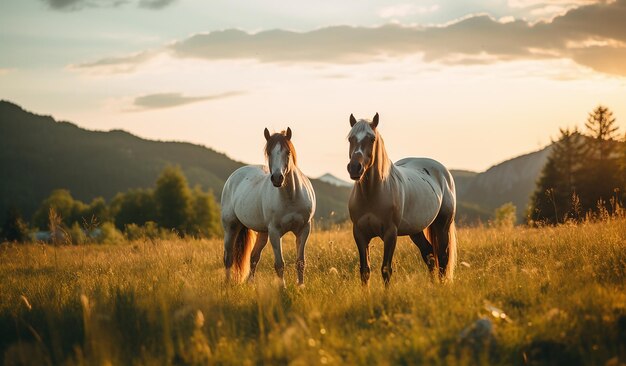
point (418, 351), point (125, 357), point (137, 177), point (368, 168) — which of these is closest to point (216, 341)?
point (125, 357)

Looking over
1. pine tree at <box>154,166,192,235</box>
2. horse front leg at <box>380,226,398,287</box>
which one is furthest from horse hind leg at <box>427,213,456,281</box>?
pine tree at <box>154,166,192,235</box>

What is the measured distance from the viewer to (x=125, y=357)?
16.6ft

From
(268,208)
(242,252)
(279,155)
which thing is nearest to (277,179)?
(279,155)

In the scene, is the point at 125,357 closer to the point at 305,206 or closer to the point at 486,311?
the point at 486,311

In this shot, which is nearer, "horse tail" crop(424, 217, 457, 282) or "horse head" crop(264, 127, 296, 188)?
"horse head" crop(264, 127, 296, 188)

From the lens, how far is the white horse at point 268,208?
845cm

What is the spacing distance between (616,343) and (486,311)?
3.75ft

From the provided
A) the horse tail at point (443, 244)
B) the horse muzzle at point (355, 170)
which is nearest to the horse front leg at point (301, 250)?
the horse tail at point (443, 244)

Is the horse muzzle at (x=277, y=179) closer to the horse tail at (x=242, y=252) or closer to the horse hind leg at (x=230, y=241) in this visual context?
the horse tail at (x=242, y=252)

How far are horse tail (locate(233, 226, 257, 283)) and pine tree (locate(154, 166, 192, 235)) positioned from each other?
149 ft

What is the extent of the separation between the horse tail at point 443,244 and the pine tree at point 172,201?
47624 millimetres

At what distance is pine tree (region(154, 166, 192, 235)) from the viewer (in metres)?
54.9

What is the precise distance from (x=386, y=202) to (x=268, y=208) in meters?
2.54

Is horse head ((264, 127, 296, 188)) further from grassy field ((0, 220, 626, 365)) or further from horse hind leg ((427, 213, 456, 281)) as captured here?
horse hind leg ((427, 213, 456, 281))
